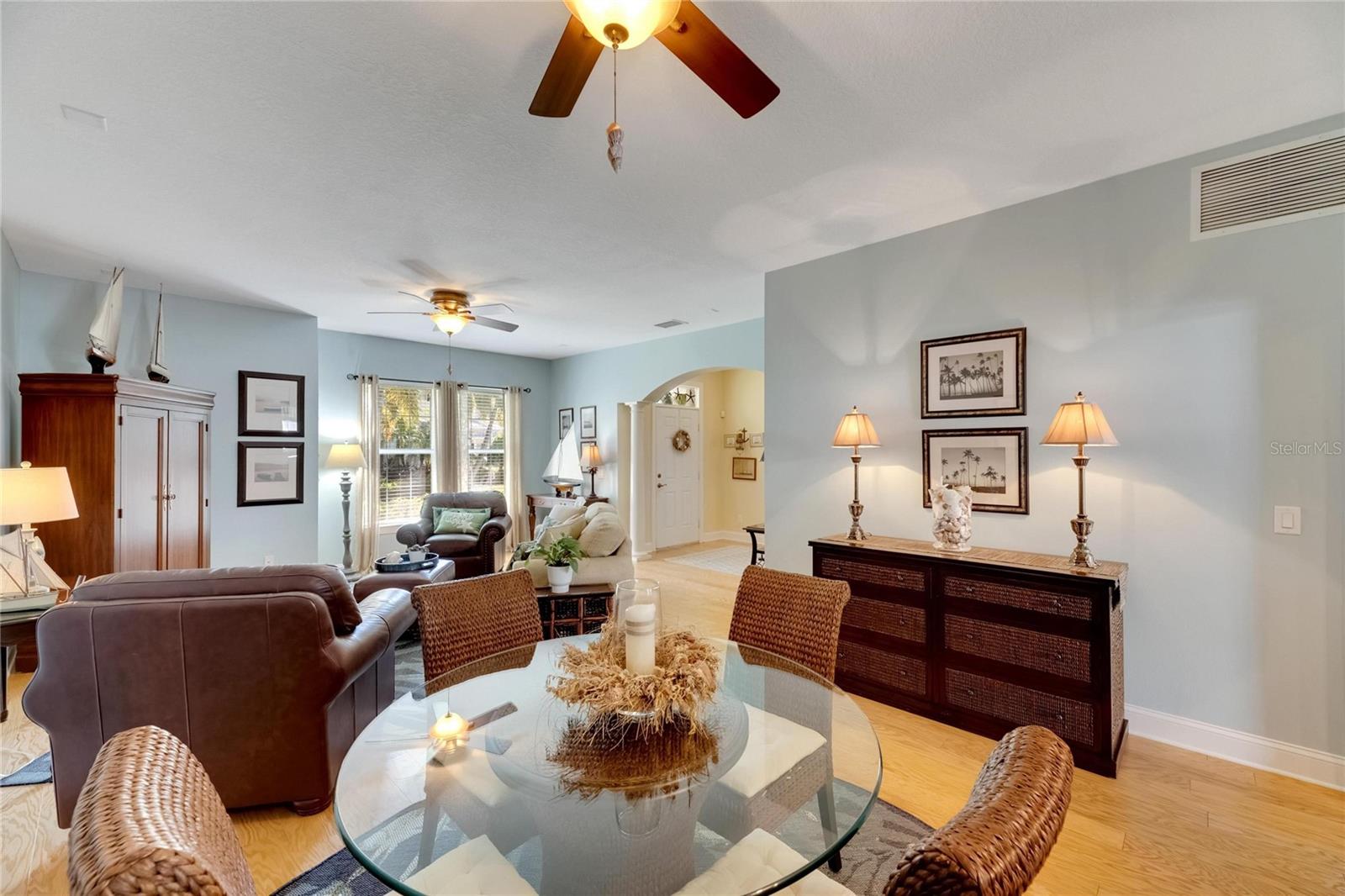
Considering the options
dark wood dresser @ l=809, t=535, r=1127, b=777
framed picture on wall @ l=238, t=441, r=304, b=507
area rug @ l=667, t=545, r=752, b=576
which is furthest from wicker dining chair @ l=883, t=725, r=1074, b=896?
framed picture on wall @ l=238, t=441, r=304, b=507

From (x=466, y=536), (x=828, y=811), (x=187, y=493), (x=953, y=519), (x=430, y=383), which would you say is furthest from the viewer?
(x=430, y=383)

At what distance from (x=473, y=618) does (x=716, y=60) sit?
75.1 inches

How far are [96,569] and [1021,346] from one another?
18.6 feet

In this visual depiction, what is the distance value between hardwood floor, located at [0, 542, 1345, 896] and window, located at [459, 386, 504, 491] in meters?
4.72

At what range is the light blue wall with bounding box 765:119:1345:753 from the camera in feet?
7.68

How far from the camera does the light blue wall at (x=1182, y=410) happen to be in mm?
2342

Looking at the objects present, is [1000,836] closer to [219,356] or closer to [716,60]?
[716,60]

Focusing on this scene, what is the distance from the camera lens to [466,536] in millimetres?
5832

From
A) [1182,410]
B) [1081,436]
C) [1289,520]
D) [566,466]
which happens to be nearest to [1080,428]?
[1081,436]

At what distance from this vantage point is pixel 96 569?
3.64 m

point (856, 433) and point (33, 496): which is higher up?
point (856, 433)

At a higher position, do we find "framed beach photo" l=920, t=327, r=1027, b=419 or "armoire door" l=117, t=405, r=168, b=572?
"framed beach photo" l=920, t=327, r=1027, b=419

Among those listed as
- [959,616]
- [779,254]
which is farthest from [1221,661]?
[779,254]

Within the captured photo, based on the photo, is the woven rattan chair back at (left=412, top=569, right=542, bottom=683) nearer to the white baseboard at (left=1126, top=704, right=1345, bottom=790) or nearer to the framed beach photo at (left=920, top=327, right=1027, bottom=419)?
the framed beach photo at (left=920, top=327, right=1027, bottom=419)
